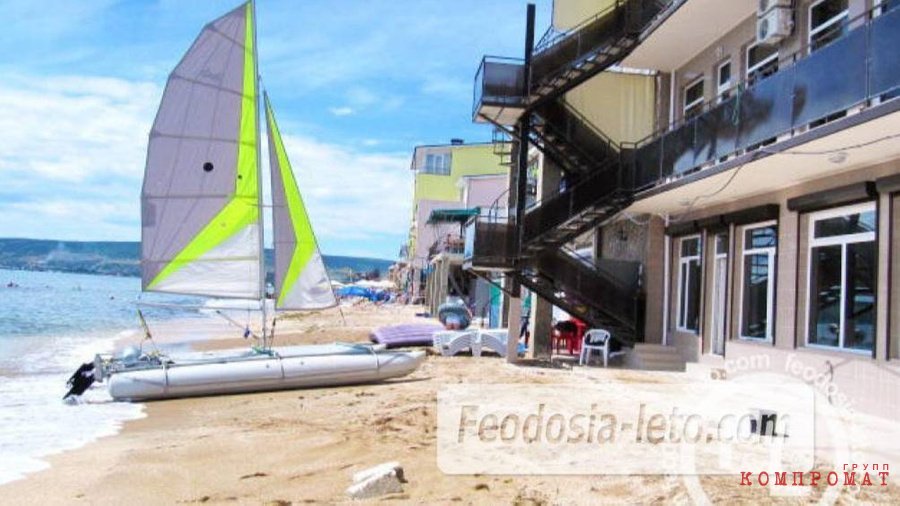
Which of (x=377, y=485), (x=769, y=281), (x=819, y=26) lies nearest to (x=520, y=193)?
(x=769, y=281)

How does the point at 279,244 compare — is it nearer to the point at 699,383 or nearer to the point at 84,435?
the point at 84,435

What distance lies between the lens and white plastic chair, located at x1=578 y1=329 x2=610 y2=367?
18052mm

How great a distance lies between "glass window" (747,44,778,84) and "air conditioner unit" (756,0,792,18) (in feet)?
2.51

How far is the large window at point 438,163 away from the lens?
6147 centimetres

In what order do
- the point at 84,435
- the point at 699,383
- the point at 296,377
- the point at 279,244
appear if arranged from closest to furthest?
the point at 84,435 < the point at 699,383 < the point at 296,377 < the point at 279,244

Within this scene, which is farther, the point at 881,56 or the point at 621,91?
the point at 621,91

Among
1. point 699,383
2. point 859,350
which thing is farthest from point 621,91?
point 859,350

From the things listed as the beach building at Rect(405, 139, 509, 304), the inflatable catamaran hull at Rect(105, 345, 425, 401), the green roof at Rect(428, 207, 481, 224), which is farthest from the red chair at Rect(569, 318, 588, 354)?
the green roof at Rect(428, 207, 481, 224)

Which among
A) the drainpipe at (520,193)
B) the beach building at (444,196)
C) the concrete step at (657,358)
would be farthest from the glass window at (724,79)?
the beach building at (444,196)

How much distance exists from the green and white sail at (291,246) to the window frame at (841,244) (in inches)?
368

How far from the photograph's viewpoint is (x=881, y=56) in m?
9.12

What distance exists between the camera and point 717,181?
543 inches

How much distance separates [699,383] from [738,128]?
453cm

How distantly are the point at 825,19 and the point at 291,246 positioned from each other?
10.7 meters
